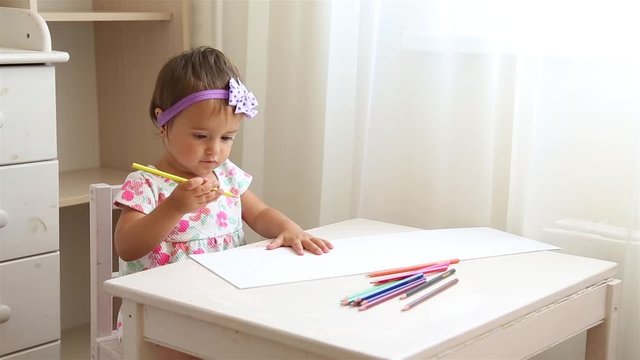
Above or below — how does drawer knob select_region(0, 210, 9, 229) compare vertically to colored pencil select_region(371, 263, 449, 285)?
below

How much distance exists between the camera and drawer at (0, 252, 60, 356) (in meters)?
1.90

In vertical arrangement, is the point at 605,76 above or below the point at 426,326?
above

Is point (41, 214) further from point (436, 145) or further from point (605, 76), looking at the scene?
point (605, 76)

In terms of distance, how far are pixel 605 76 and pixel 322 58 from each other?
25.4 inches

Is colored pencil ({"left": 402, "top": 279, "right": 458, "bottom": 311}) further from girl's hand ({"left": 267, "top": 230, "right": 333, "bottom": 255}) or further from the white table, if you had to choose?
girl's hand ({"left": 267, "top": 230, "right": 333, "bottom": 255})

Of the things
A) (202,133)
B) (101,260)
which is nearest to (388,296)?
(202,133)

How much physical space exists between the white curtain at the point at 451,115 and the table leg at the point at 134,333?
84 centimetres

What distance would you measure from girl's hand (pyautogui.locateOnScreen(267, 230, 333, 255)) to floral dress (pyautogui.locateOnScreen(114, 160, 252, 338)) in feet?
0.47

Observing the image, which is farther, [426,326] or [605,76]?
[605,76]

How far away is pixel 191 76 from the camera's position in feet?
5.16

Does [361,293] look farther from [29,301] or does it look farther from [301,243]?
[29,301]

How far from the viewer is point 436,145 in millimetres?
1934

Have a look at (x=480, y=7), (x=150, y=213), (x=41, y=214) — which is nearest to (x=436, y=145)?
(x=480, y=7)

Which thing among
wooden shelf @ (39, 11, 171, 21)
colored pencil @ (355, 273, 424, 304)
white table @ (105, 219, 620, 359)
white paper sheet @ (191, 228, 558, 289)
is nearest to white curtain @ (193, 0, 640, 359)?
wooden shelf @ (39, 11, 171, 21)
